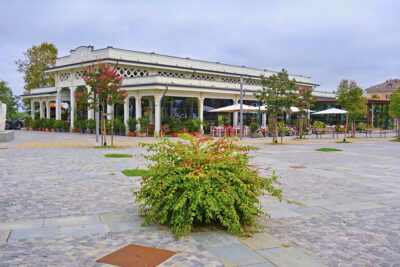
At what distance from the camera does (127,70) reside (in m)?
32.8

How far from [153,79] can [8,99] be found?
41436mm

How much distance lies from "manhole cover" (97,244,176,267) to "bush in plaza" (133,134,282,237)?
0.58m

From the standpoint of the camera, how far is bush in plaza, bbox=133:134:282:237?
505cm

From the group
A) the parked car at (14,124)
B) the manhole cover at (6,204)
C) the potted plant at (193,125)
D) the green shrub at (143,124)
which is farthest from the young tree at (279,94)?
the parked car at (14,124)

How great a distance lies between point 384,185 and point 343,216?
12.0 ft

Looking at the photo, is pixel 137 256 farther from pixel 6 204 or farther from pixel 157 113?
pixel 157 113

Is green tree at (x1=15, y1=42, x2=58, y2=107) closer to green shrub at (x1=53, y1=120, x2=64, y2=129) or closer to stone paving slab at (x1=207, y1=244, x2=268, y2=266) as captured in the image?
green shrub at (x1=53, y1=120, x2=64, y2=129)

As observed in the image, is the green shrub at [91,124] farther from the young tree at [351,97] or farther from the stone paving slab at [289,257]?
the stone paving slab at [289,257]

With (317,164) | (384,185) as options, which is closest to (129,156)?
(317,164)

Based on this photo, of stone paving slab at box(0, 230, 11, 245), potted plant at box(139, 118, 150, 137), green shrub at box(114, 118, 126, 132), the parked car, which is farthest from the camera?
the parked car

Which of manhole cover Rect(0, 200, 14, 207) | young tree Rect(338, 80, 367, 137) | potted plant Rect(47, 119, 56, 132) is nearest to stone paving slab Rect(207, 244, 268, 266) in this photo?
manhole cover Rect(0, 200, 14, 207)

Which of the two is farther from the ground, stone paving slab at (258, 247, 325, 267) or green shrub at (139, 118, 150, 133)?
green shrub at (139, 118, 150, 133)

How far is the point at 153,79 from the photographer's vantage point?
93.9 ft

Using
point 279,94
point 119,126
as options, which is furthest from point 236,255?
point 119,126
